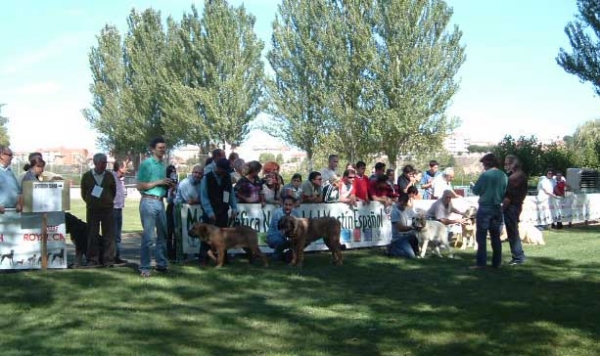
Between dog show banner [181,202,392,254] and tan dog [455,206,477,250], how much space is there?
5.15 feet

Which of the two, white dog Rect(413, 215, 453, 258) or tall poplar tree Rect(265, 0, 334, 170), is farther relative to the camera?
tall poplar tree Rect(265, 0, 334, 170)

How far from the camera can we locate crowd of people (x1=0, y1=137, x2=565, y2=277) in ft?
31.3

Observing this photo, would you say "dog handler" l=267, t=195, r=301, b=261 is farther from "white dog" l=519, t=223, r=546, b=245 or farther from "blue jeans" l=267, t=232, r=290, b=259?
"white dog" l=519, t=223, r=546, b=245

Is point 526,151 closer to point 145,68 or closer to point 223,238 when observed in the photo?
point 223,238

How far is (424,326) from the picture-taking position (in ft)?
22.3

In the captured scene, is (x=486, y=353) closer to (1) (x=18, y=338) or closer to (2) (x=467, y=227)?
(1) (x=18, y=338)

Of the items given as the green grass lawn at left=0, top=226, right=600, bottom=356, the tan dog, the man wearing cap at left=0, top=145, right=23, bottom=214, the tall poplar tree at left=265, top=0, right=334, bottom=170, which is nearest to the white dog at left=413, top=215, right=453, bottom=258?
Answer: the green grass lawn at left=0, top=226, right=600, bottom=356

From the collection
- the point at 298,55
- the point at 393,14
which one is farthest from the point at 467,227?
the point at 298,55

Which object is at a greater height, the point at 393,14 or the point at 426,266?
the point at 393,14

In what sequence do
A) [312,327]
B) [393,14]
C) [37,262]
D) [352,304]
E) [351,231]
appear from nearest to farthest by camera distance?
[312,327], [352,304], [37,262], [351,231], [393,14]

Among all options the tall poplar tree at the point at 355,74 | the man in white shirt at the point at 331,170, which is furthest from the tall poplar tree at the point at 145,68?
the man in white shirt at the point at 331,170

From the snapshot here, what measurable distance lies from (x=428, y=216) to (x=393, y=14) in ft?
86.7

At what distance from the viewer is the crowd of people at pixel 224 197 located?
9547 mm

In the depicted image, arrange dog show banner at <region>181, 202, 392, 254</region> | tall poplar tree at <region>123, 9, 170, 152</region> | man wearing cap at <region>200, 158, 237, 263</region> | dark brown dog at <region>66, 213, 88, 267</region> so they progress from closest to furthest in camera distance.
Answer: man wearing cap at <region>200, 158, 237, 263</region>
dark brown dog at <region>66, 213, 88, 267</region>
dog show banner at <region>181, 202, 392, 254</region>
tall poplar tree at <region>123, 9, 170, 152</region>
